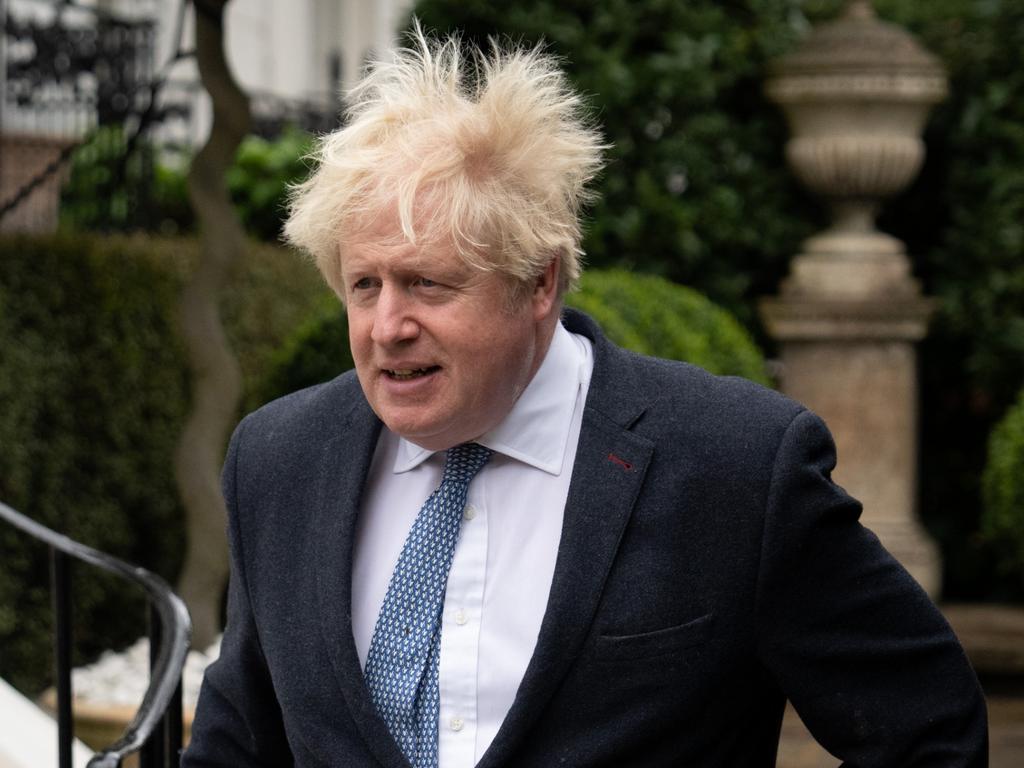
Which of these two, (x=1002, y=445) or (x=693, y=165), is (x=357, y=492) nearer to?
(x=1002, y=445)

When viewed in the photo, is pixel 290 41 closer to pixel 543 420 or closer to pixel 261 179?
pixel 261 179

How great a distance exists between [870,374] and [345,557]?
6233 millimetres

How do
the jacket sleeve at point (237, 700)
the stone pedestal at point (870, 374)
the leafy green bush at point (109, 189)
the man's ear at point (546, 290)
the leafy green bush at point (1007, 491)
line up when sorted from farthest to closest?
the stone pedestal at point (870, 374) → the leafy green bush at point (109, 189) → the leafy green bush at point (1007, 491) → the jacket sleeve at point (237, 700) → the man's ear at point (546, 290)

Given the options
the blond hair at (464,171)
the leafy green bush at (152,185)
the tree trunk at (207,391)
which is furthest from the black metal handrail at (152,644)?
the leafy green bush at (152,185)

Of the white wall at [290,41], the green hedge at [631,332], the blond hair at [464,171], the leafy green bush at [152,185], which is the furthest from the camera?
the white wall at [290,41]

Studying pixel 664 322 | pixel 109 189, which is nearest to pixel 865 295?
pixel 664 322

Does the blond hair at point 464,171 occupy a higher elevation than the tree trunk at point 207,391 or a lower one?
higher

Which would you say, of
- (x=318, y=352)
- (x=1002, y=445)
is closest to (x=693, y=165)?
(x=1002, y=445)

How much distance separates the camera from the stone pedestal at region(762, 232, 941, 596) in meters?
7.95

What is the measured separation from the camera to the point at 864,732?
6.57 feet

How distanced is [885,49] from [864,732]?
6.51 m

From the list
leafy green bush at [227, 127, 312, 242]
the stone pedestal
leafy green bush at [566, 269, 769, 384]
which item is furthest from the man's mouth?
leafy green bush at [227, 127, 312, 242]

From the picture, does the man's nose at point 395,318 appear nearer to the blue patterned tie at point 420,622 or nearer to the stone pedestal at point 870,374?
the blue patterned tie at point 420,622

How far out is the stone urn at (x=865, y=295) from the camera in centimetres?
797
